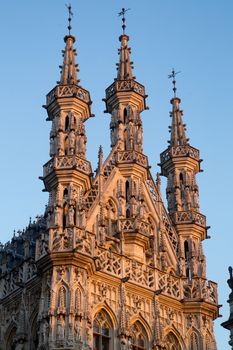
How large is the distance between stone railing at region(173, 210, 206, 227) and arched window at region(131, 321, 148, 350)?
5.83 meters

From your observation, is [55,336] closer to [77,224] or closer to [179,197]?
[77,224]

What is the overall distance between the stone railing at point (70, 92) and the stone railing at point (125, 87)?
2960mm

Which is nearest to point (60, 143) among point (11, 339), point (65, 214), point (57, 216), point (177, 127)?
point (65, 214)

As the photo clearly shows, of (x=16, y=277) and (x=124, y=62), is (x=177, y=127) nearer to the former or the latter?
(x=124, y=62)

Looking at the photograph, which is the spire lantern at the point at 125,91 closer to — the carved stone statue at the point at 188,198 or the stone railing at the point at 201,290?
the carved stone statue at the point at 188,198

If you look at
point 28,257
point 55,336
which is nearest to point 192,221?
point 28,257

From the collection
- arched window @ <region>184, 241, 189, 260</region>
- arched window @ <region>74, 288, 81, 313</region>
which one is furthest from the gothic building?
arched window @ <region>184, 241, 189, 260</region>

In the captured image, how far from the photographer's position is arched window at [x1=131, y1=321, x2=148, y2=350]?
3188 centimetres

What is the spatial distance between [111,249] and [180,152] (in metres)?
6.86

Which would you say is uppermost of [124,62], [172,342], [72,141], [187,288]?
[124,62]

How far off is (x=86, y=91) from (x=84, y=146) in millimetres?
2571

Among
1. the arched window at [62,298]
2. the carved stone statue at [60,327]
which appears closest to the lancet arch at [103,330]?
the arched window at [62,298]

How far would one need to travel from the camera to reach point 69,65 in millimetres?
36500

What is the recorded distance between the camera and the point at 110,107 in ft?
126
